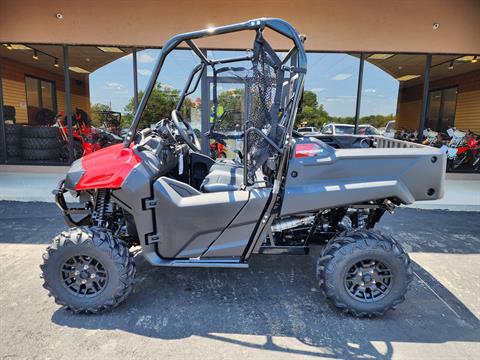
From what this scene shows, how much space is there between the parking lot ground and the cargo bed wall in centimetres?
90

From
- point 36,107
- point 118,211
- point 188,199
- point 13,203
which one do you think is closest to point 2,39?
point 36,107

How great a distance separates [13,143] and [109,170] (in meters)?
7.12

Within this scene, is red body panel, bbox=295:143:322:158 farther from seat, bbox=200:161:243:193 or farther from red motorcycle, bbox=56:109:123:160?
red motorcycle, bbox=56:109:123:160

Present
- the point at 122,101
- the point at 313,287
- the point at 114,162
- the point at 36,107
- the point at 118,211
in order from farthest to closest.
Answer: the point at 36,107
the point at 122,101
the point at 313,287
the point at 118,211
the point at 114,162

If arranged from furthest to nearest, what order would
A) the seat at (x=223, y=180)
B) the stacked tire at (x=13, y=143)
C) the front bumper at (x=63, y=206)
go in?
the stacked tire at (x=13, y=143) → the front bumper at (x=63, y=206) → the seat at (x=223, y=180)

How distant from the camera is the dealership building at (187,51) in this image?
715 centimetres

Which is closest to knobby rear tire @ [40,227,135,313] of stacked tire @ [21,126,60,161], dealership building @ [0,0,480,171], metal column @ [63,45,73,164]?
dealership building @ [0,0,480,171]

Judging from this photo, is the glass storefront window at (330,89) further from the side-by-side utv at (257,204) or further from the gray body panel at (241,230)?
the gray body panel at (241,230)

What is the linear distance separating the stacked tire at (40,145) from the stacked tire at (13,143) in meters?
0.10

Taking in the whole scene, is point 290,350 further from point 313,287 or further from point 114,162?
point 114,162

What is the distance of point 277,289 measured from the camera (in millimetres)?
3041

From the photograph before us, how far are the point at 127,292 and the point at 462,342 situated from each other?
246 cm

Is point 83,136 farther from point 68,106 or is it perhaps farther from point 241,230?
point 241,230

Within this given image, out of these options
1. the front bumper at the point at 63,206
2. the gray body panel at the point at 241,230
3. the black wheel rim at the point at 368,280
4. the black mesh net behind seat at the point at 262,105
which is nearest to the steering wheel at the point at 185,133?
the black mesh net behind seat at the point at 262,105
